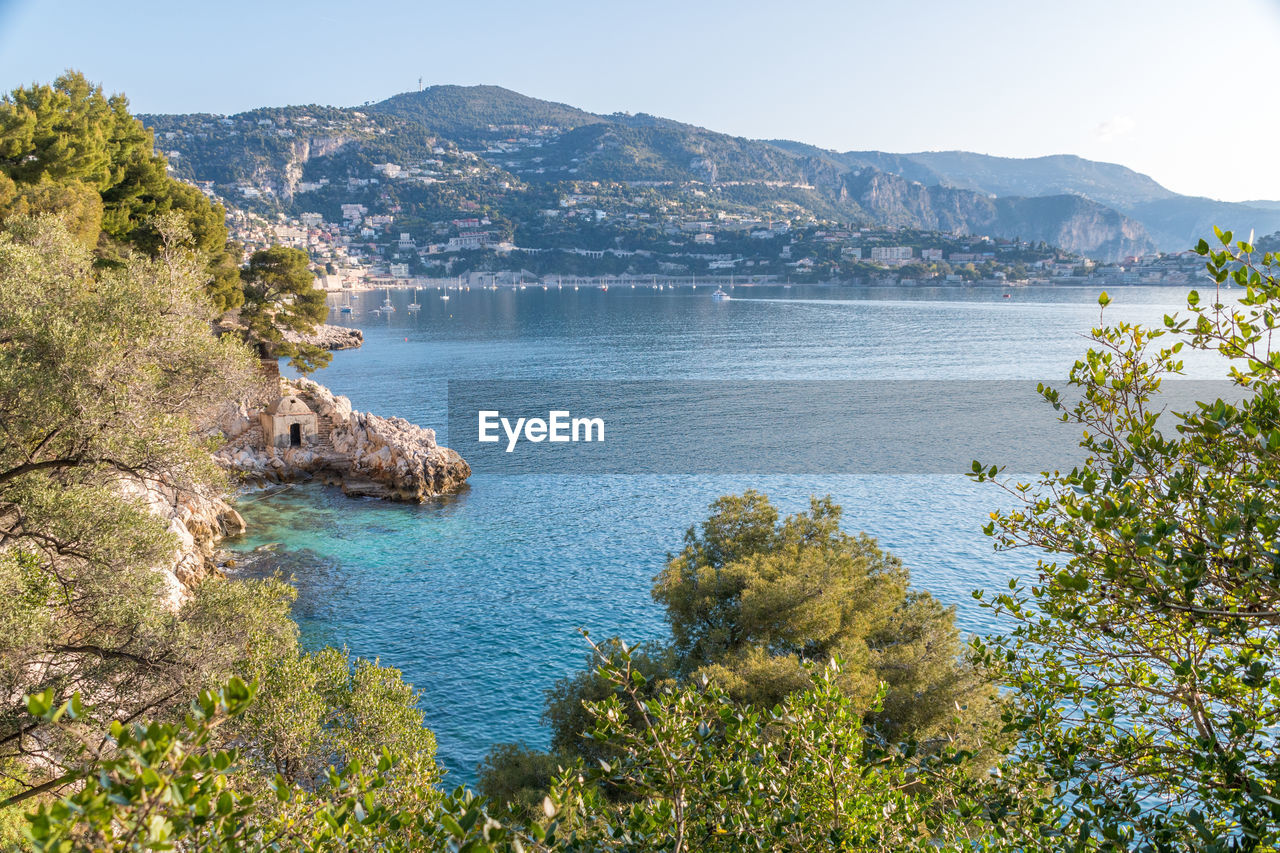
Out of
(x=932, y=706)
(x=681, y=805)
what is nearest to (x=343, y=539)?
(x=932, y=706)

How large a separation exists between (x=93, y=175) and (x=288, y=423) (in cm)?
1475

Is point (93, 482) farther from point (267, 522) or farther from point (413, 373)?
point (413, 373)

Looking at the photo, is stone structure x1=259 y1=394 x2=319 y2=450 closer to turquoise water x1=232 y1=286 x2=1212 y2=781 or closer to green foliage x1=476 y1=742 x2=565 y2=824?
turquoise water x1=232 y1=286 x2=1212 y2=781

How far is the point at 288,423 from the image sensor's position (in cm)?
3978

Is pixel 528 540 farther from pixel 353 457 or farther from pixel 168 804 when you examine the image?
pixel 168 804

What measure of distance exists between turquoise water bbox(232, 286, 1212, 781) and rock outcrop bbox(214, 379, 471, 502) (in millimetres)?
1232

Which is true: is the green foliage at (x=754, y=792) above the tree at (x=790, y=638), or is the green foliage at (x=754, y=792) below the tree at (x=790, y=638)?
above

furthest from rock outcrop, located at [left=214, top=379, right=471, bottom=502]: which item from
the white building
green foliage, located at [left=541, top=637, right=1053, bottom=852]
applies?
the white building

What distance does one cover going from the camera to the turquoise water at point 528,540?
21.8 metres

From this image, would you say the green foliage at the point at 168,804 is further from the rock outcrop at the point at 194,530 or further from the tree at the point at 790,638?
the rock outcrop at the point at 194,530

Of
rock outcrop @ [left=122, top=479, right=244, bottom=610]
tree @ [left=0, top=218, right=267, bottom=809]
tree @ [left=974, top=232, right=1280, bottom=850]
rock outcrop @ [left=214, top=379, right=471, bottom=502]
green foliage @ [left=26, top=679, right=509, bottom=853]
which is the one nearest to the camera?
green foliage @ [left=26, top=679, right=509, bottom=853]

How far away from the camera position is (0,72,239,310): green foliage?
2269 cm

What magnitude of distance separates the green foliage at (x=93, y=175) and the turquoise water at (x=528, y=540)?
40.6 ft

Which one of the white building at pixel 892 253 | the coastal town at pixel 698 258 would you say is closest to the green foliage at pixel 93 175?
the coastal town at pixel 698 258
